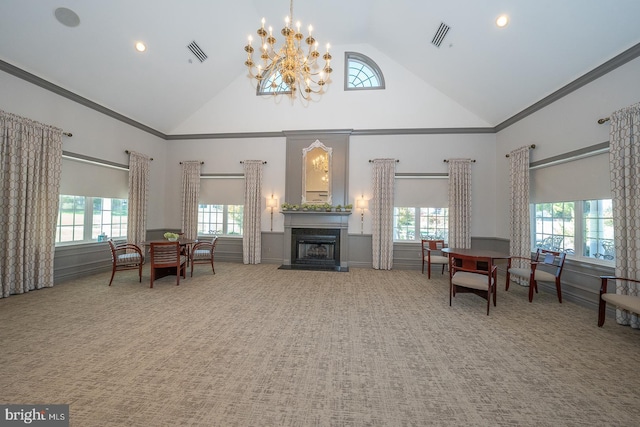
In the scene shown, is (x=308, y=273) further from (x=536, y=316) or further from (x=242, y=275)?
(x=536, y=316)

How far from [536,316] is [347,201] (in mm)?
4543

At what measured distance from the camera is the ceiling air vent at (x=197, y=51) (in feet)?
18.3

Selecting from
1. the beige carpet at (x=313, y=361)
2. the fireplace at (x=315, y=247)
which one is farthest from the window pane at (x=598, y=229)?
the fireplace at (x=315, y=247)

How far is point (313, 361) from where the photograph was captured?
2.47m

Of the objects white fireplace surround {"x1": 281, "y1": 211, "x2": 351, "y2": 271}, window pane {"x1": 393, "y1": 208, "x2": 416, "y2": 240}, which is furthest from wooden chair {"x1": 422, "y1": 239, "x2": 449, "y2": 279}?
white fireplace surround {"x1": 281, "y1": 211, "x2": 351, "y2": 271}

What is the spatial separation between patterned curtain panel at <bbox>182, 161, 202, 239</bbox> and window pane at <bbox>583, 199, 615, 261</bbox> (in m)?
8.91

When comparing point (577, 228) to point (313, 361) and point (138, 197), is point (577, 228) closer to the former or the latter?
point (313, 361)

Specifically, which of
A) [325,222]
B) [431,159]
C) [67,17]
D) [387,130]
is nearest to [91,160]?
[67,17]

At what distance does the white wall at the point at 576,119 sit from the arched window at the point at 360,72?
146 inches

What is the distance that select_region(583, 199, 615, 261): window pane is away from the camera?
4023 mm

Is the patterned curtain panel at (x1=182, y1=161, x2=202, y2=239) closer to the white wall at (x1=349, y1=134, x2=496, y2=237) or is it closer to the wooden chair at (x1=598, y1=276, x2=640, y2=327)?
the white wall at (x1=349, y1=134, x2=496, y2=237)

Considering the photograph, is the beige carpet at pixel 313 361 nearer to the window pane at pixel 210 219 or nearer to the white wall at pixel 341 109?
the window pane at pixel 210 219

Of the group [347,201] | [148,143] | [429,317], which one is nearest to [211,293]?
[429,317]

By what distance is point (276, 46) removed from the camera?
7.16 m
